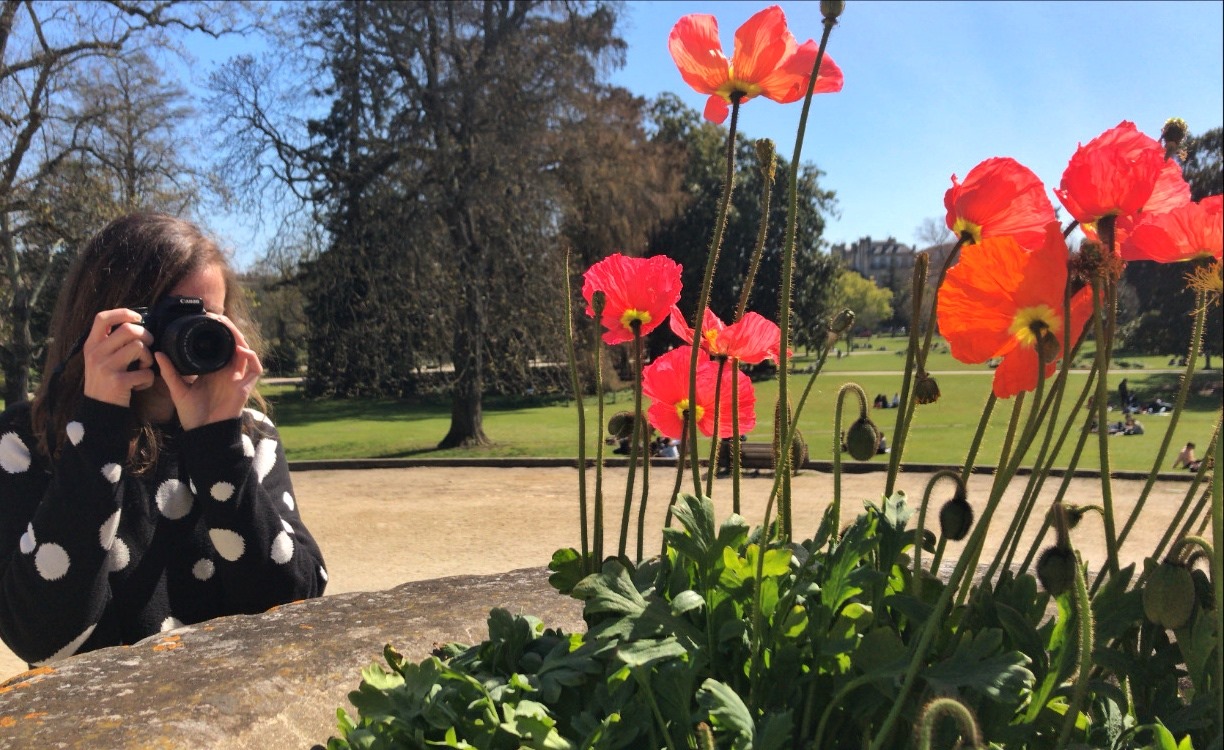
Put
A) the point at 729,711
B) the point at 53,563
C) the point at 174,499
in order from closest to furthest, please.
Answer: the point at 729,711
the point at 53,563
the point at 174,499

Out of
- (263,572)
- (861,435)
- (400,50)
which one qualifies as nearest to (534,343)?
(400,50)

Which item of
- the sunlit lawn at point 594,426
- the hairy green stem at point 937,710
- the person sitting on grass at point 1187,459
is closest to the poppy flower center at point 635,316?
the hairy green stem at point 937,710

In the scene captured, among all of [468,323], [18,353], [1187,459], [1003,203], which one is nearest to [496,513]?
[468,323]

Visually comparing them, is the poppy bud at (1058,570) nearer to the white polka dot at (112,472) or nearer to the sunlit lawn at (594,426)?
the white polka dot at (112,472)

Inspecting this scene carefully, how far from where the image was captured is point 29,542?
1955mm

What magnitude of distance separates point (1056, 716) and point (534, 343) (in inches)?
602

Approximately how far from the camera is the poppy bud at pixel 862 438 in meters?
1.13

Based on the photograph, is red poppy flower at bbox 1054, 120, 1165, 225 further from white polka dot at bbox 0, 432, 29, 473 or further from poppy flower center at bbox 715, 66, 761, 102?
white polka dot at bbox 0, 432, 29, 473

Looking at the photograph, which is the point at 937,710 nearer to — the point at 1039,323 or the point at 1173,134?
the point at 1039,323

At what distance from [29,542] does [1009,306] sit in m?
1.92

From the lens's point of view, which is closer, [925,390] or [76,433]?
[925,390]

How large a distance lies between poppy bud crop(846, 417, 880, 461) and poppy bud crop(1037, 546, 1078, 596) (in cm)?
32

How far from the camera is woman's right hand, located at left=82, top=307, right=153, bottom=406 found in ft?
6.43

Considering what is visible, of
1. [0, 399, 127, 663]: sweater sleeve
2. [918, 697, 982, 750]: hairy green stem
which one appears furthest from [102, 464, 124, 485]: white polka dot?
[918, 697, 982, 750]: hairy green stem
